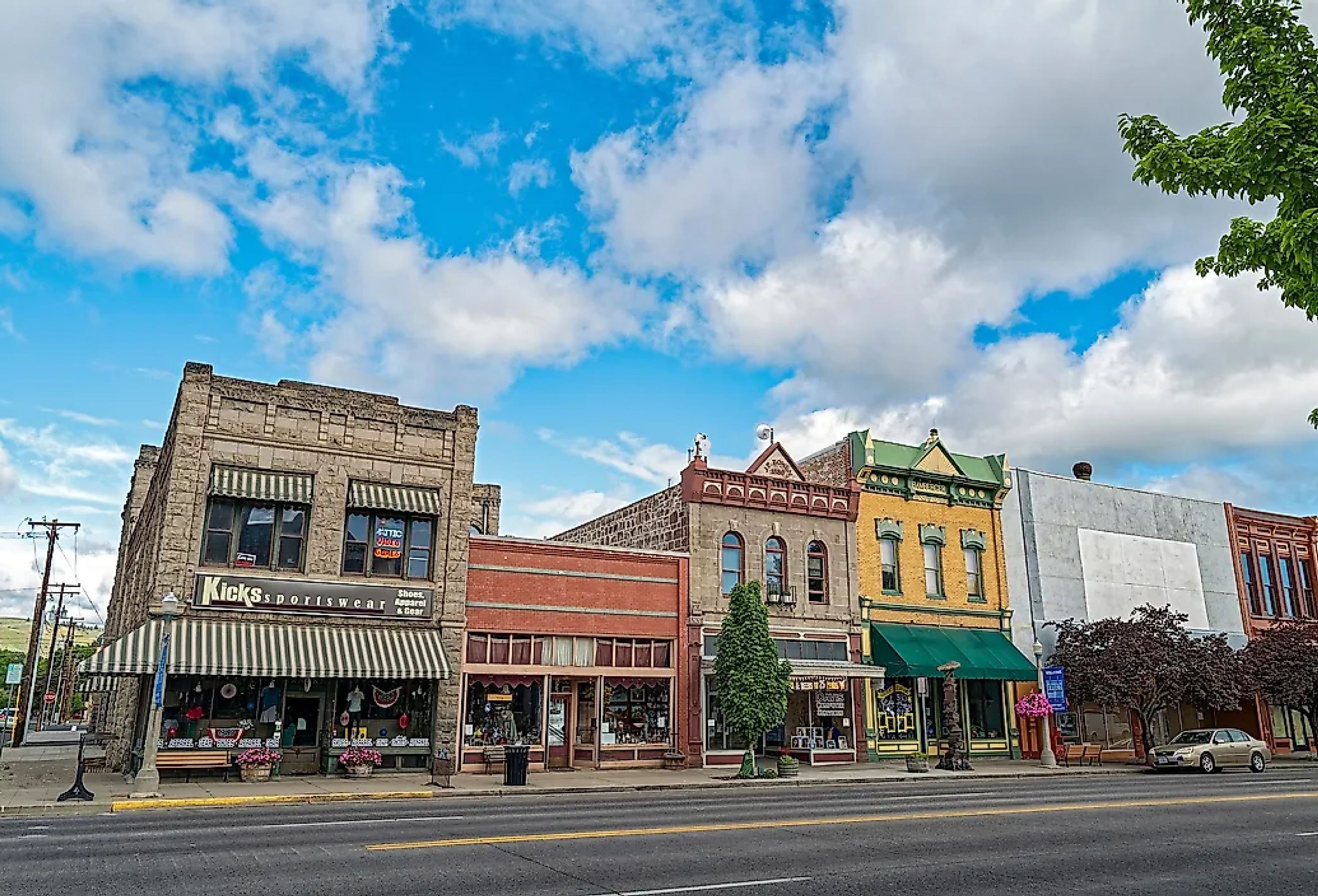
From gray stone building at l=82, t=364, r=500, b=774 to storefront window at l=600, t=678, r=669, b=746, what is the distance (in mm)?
4832

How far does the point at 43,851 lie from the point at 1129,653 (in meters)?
Answer: 31.6

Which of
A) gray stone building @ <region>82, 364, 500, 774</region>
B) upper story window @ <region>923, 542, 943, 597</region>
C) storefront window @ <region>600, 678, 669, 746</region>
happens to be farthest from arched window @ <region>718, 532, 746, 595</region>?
gray stone building @ <region>82, 364, 500, 774</region>

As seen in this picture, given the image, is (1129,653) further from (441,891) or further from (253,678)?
(441,891)

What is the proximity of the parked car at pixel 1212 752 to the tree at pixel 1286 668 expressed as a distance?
4866 millimetres

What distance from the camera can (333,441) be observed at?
85.5 ft

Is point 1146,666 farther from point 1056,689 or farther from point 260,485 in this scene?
point 260,485

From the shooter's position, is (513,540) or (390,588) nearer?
(390,588)

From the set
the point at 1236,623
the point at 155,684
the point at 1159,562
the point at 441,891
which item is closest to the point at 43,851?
the point at 441,891

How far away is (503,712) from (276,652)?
22.1 feet

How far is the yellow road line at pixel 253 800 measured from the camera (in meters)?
17.9

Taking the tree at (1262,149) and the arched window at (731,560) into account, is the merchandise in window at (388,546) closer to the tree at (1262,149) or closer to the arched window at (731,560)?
the arched window at (731,560)

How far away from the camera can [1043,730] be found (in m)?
33.2

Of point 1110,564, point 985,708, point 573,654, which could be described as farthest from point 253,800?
point 1110,564

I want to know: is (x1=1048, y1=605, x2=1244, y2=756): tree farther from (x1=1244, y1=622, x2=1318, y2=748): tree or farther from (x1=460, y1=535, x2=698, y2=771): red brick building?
(x1=460, y1=535, x2=698, y2=771): red brick building
